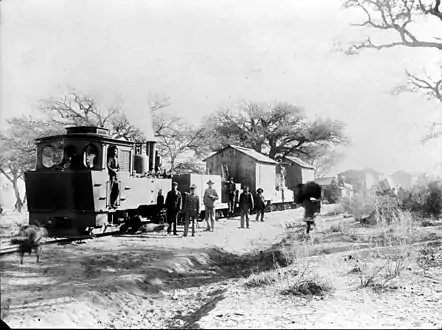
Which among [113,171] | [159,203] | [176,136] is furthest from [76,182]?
[159,203]

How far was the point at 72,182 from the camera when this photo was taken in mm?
5945

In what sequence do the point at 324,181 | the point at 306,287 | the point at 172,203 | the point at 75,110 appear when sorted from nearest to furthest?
1. the point at 306,287
2. the point at 75,110
3. the point at 324,181
4. the point at 172,203

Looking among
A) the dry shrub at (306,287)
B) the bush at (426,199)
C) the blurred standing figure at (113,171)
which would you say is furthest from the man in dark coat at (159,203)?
the bush at (426,199)

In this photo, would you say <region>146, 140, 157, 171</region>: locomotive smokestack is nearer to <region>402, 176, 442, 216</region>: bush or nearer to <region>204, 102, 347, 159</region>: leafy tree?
<region>204, 102, 347, 159</region>: leafy tree

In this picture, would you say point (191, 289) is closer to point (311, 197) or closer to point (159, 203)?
point (311, 197)

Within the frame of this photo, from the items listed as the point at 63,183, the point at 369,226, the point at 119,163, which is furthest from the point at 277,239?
the point at 63,183

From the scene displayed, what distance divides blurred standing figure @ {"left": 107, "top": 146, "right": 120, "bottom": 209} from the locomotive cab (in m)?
0.06

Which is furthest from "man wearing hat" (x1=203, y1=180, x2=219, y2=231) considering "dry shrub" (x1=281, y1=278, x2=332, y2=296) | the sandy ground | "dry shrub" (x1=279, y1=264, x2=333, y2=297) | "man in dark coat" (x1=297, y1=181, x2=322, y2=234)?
"dry shrub" (x1=281, y1=278, x2=332, y2=296)

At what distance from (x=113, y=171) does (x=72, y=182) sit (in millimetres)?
1055

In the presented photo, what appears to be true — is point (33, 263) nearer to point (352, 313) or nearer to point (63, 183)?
point (63, 183)

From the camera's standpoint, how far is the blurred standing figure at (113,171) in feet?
22.3

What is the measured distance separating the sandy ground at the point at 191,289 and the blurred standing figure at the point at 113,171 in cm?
87

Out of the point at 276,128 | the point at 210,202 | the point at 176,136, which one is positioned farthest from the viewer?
the point at 210,202

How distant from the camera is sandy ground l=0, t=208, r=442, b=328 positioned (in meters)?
2.42
